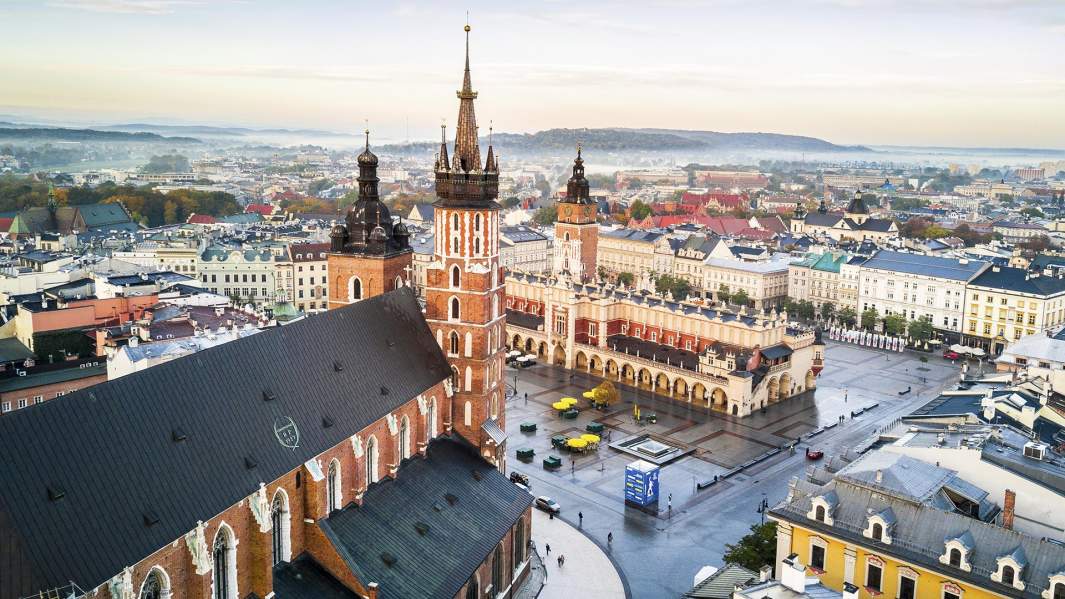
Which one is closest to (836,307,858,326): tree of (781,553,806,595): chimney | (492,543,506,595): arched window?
(492,543,506,595): arched window

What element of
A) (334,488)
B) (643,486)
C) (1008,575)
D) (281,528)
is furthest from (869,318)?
(281,528)

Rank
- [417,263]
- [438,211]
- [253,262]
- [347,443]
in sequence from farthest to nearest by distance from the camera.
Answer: [417,263]
[253,262]
[438,211]
[347,443]

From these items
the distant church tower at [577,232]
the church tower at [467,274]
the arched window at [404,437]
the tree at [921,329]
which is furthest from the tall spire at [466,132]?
the tree at [921,329]

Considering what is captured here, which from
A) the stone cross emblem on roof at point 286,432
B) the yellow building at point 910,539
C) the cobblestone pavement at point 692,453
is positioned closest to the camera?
the yellow building at point 910,539

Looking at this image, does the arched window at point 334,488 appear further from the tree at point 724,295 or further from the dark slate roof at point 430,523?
the tree at point 724,295

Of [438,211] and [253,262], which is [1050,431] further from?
[253,262]

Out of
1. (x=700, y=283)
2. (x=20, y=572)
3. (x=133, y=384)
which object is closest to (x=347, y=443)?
(x=133, y=384)

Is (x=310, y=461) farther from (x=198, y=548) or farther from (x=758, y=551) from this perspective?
(x=758, y=551)
